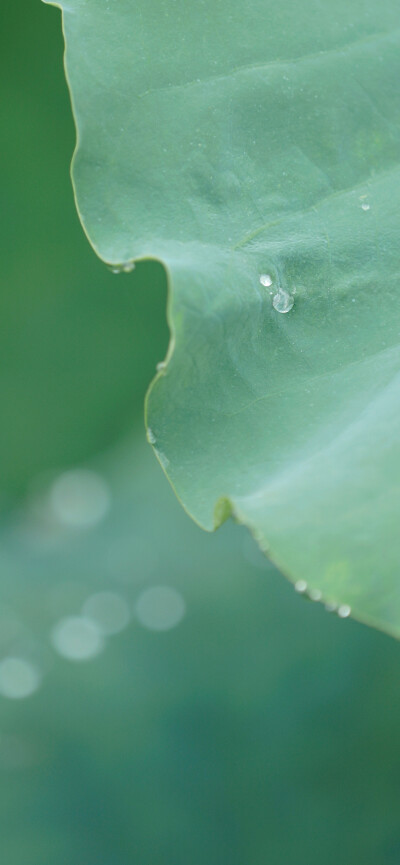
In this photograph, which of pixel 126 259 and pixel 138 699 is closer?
pixel 126 259

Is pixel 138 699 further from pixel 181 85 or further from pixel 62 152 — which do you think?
pixel 181 85

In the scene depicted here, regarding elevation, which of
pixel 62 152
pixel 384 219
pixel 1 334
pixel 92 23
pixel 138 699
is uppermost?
pixel 92 23

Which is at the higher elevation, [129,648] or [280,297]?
[280,297]

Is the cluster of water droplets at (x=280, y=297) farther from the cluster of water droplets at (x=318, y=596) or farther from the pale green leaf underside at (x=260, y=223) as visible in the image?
the cluster of water droplets at (x=318, y=596)

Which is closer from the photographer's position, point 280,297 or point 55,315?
point 280,297

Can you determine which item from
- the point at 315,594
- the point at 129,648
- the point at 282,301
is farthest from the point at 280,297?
the point at 129,648

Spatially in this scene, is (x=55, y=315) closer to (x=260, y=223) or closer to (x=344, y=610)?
(x=260, y=223)

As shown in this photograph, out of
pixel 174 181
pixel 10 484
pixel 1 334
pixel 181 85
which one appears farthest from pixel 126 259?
pixel 10 484

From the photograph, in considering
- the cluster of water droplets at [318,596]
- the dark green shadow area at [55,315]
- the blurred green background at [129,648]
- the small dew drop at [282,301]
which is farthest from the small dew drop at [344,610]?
the dark green shadow area at [55,315]
